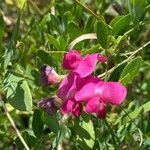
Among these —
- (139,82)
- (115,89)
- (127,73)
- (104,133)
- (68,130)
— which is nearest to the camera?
(115,89)

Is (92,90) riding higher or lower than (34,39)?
higher

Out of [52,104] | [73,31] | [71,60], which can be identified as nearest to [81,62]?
[71,60]

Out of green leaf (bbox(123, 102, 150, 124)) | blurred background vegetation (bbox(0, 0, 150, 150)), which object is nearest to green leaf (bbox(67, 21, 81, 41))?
blurred background vegetation (bbox(0, 0, 150, 150))

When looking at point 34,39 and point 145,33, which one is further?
point 145,33

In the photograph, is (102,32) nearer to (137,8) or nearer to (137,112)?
(137,8)

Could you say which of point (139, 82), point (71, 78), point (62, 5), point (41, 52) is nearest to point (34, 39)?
point (62, 5)

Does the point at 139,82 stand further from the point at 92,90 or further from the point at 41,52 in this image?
the point at 92,90

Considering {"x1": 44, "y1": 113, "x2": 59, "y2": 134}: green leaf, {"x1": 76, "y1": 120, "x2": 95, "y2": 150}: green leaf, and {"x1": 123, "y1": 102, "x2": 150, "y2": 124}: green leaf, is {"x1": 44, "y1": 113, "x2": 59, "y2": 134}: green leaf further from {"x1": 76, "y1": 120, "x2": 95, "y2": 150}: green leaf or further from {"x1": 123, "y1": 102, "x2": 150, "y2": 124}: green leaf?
{"x1": 123, "y1": 102, "x2": 150, "y2": 124}: green leaf

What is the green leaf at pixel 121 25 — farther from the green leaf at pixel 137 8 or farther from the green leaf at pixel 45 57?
the green leaf at pixel 45 57
